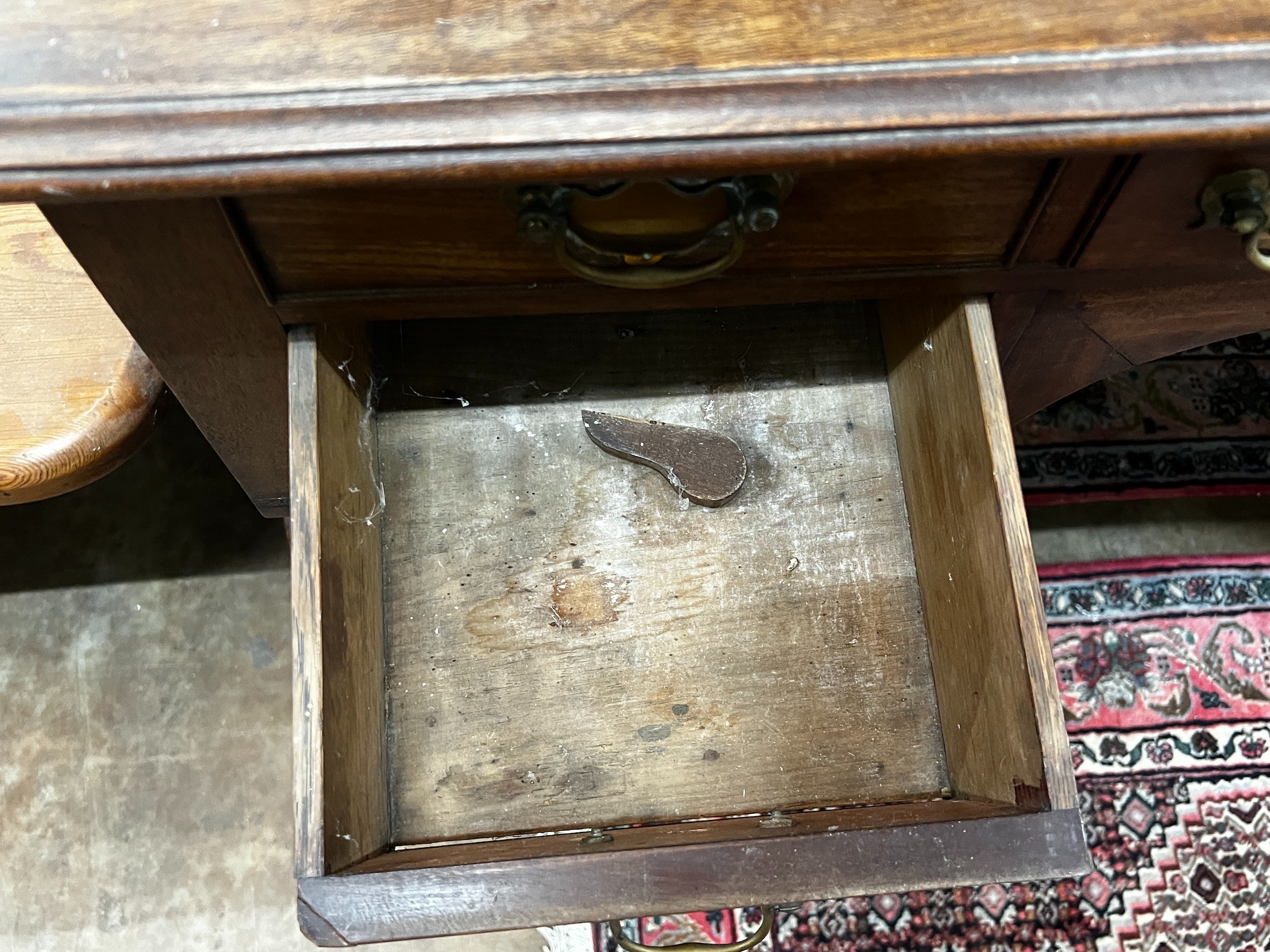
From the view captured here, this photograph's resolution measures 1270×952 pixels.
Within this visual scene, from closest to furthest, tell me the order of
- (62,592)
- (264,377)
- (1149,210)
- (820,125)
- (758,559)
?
(820,125)
(1149,210)
(264,377)
(758,559)
(62,592)

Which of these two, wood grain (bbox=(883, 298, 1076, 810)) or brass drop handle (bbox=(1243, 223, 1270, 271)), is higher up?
brass drop handle (bbox=(1243, 223, 1270, 271))

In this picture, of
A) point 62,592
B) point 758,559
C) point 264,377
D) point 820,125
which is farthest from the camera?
point 62,592

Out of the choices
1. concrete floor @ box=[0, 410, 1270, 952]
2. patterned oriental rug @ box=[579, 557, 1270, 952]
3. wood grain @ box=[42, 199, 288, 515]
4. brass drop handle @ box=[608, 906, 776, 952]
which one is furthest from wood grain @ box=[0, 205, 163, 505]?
patterned oriental rug @ box=[579, 557, 1270, 952]

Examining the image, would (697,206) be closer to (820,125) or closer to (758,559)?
(820,125)

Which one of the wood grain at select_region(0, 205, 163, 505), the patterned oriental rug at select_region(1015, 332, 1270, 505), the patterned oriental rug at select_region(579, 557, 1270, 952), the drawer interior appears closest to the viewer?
the drawer interior

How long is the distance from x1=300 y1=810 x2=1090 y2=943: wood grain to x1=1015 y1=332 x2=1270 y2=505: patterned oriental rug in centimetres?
73

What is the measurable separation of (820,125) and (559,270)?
0.20 m

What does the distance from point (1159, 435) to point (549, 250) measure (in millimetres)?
981

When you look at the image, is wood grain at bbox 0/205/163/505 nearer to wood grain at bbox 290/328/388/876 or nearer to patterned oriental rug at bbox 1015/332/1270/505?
wood grain at bbox 290/328/388/876

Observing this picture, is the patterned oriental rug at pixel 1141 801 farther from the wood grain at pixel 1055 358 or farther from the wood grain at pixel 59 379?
the wood grain at pixel 59 379

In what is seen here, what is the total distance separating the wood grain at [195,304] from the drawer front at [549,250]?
0.03 meters

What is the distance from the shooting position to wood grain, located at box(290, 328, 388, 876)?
1.81ft

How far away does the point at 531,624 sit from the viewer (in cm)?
75

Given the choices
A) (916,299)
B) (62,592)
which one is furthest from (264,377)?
(62,592)
